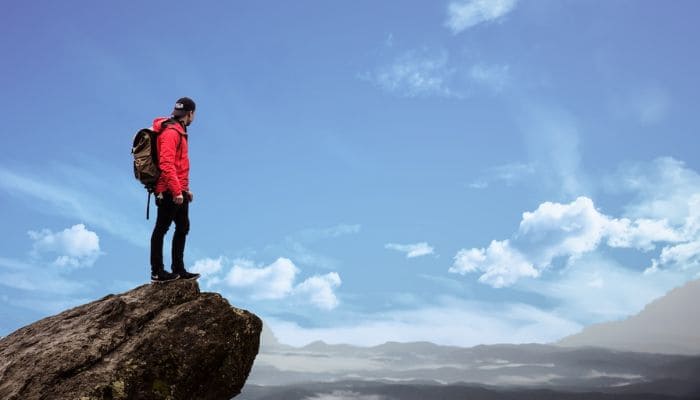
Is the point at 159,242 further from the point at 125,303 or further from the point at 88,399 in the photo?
the point at 88,399

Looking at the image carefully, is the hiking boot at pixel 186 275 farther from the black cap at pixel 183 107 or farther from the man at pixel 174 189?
the black cap at pixel 183 107

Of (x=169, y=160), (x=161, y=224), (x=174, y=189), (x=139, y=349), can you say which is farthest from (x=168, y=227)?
(x=139, y=349)

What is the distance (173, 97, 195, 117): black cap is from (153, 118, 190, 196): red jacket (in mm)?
328

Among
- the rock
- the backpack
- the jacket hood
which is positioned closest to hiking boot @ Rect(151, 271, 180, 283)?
the rock

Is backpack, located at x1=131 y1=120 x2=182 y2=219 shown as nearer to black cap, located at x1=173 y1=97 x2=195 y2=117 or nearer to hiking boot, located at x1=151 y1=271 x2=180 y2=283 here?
black cap, located at x1=173 y1=97 x2=195 y2=117

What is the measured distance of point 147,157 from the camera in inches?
570

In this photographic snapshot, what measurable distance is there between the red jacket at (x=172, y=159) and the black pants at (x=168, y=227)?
1.12 ft

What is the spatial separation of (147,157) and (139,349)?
4.46 metres

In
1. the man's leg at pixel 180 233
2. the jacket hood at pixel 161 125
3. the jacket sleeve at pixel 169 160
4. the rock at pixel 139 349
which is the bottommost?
the rock at pixel 139 349

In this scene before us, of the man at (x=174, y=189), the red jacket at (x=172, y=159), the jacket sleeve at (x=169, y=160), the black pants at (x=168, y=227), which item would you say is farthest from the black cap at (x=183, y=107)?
the black pants at (x=168, y=227)

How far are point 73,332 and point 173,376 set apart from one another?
264 centimetres

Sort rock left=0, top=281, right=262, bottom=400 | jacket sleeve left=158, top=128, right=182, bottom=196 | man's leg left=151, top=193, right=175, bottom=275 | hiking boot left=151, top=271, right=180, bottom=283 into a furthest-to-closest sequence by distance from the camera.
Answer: hiking boot left=151, top=271, right=180, bottom=283, man's leg left=151, top=193, right=175, bottom=275, jacket sleeve left=158, top=128, right=182, bottom=196, rock left=0, top=281, right=262, bottom=400

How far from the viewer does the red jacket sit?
14.3 meters

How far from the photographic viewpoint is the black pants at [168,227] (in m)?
14.7
